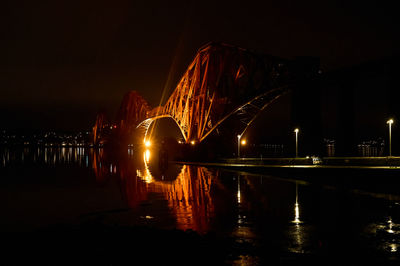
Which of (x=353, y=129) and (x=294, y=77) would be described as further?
(x=294, y=77)

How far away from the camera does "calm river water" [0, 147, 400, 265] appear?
10.6 metres

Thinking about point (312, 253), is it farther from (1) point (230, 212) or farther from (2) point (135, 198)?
(2) point (135, 198)

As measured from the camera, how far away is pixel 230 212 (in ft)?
54.6

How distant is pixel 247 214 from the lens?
637 inches

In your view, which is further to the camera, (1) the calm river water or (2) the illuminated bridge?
(2) the illuminated bridge

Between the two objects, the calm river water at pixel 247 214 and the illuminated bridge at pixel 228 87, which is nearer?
the calm river water at pixel 247 214

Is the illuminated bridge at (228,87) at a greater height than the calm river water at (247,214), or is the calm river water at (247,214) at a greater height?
the illuminated bridge at (228,87)

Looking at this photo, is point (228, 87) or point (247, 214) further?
point (228, 87)

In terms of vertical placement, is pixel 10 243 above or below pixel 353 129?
below

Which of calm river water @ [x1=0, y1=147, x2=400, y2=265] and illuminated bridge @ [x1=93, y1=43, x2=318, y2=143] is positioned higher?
illuminated bridge @ [x1=93, y1=43, x2=318, y2=143]

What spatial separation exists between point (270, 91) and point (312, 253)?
149 ft

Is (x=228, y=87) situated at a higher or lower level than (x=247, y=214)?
higher

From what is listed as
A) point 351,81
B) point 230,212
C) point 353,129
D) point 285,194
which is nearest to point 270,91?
point 351,81

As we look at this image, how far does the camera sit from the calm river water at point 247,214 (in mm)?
10633
